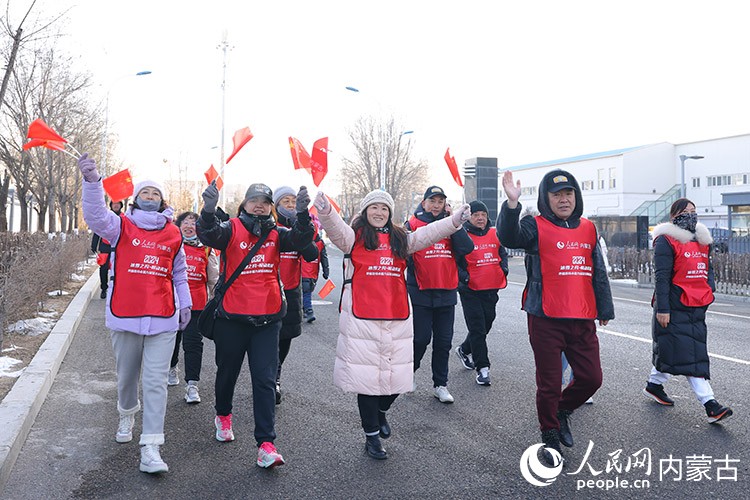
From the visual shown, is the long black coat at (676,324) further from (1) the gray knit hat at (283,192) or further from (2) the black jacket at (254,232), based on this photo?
(1) the gray knit hat at (283,192)

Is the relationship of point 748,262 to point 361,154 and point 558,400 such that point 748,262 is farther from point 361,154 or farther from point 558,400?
point 361,154

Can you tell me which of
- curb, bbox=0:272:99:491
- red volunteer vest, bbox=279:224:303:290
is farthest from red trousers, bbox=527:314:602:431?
curb, bbox=0:272:99:491

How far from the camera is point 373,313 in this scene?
4.78m

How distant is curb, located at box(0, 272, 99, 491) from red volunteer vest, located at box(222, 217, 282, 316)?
1670mm

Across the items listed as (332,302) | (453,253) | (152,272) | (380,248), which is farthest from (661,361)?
(332,302)

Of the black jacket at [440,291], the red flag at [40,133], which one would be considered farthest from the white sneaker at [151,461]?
the black jacket at [440,291]

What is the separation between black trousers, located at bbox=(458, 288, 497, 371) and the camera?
23.2 feet

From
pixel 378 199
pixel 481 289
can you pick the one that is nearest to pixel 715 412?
pixel 481 289

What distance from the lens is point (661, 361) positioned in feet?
19.3

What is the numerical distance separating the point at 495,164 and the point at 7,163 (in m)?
17.7

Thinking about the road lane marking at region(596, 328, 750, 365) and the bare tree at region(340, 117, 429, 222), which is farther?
the bare tree at region(340, 117, 429, 222)

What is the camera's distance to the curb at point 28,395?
4.56 m

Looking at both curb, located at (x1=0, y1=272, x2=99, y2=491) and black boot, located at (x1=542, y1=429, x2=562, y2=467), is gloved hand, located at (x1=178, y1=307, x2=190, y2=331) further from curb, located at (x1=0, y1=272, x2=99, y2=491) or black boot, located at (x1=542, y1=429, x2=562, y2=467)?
black boot, located at (x1=542, y1=429, x2=562, y2=467)

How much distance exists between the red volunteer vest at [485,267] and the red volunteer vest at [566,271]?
2.05 metres
